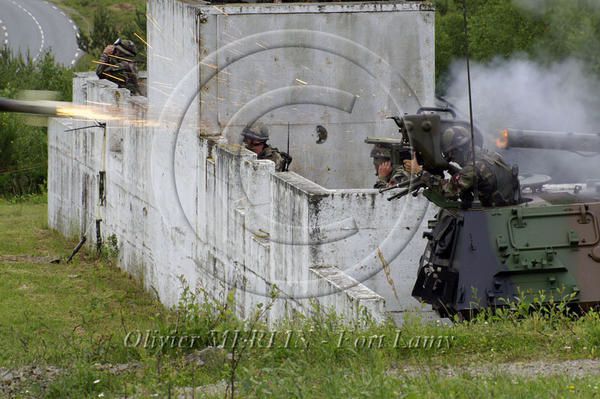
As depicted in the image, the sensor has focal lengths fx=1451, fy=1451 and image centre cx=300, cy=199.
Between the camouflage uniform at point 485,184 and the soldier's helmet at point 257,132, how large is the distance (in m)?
5.25

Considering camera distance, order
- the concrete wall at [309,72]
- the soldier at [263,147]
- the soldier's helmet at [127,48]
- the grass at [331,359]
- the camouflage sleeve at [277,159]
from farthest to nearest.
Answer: the soldier's helmet at [127,48]
the concrete wall at [309,72]
the soldier at [263,147]
the camouflage sleeve at [277,159]
the grass at [331,359]

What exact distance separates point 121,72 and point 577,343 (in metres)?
14.3

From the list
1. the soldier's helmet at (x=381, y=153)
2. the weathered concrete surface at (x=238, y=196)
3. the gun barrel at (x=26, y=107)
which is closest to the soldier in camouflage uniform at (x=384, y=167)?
the soldier's helmet at (x=381, y=153)

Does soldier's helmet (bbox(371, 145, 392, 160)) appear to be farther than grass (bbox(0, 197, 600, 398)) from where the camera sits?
Yes

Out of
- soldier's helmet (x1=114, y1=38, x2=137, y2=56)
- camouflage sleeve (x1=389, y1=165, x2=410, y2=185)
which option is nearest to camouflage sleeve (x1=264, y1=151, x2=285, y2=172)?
camouflage sleeve (x1=389, y1=165, x2=410, y2=185)

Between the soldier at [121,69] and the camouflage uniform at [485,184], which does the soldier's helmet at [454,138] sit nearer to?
the camouflage uniform at [485,184]

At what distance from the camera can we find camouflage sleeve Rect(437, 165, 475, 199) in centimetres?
1363

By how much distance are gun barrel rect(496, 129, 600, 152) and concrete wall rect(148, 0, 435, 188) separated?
5003 millimetres

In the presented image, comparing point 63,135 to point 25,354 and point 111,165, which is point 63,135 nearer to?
point 111,165

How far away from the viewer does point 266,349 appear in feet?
38.7

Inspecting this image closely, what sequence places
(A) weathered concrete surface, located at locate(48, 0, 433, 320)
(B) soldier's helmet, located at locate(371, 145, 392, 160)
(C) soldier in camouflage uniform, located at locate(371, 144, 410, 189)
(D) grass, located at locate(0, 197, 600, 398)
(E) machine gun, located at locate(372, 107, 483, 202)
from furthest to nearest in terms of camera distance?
(B) soldier's helmet, located at locate(371, 145, 392, 160)
(C) soldier in camouflage uniform, located at locate(371, 144, 410, 189)
(A) weathered concrete surface, located at locate(48, 0, 433, 320)
(E) machine gun, located at locate(372, 107, 483, 202)
(D) grass, located at locate(0, 197, 600, 398)

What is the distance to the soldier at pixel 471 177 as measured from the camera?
44.9 ft

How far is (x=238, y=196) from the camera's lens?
1714cm

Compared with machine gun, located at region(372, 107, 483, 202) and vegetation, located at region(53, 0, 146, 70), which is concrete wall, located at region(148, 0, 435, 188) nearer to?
machine gun, located at region(372, 107, 483, 202)
